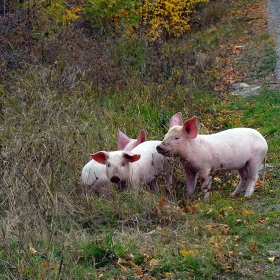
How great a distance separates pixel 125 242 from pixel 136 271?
0.47 meters

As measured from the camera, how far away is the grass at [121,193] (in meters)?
5.26

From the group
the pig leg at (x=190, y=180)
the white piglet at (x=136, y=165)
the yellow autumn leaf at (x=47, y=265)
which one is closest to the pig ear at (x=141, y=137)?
the white piglet at (x=136, y=165)

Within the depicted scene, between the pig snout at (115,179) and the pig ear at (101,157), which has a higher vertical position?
the pig ear at (101,157)

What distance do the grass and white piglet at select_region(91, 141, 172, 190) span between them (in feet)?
0.63

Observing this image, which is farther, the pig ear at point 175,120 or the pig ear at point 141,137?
the pig ear at point 141,137

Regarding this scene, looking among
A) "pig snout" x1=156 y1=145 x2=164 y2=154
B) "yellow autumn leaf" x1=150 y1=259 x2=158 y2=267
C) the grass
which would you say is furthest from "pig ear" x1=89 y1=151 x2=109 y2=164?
"yellow autumn leaf" x1=150 y1=259 x2=158 y2=267

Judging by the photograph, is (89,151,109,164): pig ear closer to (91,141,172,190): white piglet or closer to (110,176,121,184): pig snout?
(91,141,172,190): white piglet

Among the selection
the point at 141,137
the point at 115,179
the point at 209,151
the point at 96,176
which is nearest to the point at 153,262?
the point at 115,179

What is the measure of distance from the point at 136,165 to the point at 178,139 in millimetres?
517

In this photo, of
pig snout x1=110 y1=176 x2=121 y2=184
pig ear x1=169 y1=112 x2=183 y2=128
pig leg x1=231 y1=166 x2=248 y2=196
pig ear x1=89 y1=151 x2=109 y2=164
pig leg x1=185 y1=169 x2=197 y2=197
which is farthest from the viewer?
pig leg x1=231 y1=166 x2=248 y2=196

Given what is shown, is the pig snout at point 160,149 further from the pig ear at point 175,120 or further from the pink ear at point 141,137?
the pink ear at point 141,137

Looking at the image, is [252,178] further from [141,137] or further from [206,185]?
[141,137]

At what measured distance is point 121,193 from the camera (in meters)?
6.65

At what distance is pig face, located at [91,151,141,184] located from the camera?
6750 millimetres
